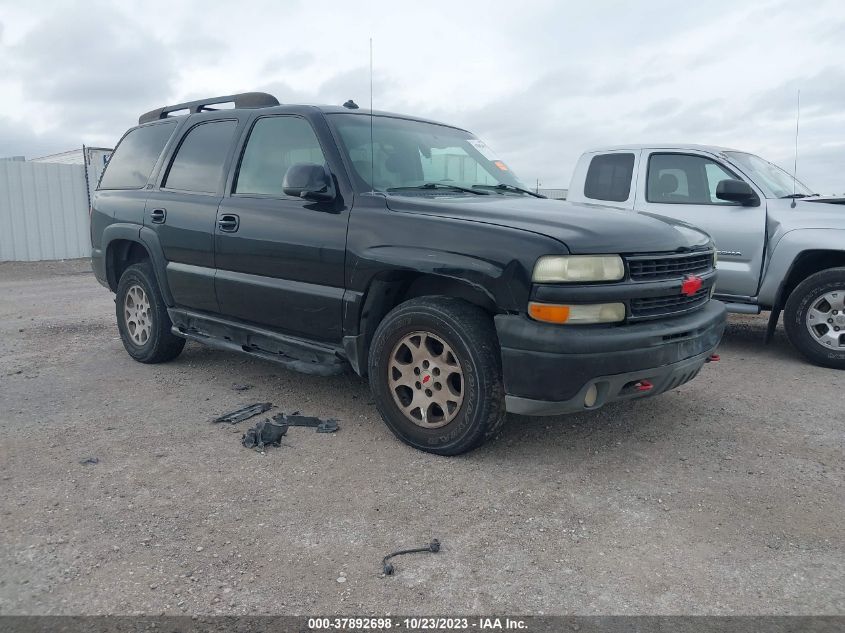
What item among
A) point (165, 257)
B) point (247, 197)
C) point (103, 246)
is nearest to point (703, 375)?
point (247, 197)

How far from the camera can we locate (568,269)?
128 inches

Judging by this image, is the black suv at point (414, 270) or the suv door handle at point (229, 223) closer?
the black suv at point (414, 270)

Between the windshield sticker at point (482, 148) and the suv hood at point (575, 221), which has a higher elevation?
the windshield sticker at point (482, 148)

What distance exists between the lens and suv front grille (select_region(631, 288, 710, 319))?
346 cm

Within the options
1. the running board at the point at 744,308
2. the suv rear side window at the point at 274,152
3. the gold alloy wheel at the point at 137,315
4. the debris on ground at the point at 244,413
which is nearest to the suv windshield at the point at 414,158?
the suv rear side window at the point at 274,152

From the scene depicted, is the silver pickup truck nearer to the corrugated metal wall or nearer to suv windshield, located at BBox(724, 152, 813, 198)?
suv windshield, located at BBox(724, 152, 813, 198)

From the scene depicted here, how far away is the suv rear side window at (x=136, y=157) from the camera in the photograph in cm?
559

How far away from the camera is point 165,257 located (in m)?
5.24

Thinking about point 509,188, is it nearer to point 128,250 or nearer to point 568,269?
→ point 568,269

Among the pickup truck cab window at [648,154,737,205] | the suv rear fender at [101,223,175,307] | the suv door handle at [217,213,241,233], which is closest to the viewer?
the suv door handle at [217,213,241,233]

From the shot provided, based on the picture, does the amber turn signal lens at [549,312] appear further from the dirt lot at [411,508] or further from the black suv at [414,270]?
the dirt lot at [411,508]

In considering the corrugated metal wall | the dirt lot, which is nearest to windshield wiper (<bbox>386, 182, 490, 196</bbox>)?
the dirt lot

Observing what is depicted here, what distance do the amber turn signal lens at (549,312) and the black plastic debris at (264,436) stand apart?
167 cm

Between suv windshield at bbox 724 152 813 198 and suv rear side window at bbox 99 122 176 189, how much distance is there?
16.6 ft
